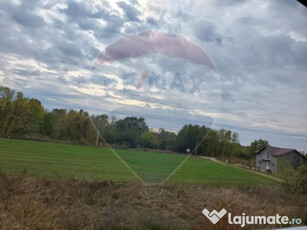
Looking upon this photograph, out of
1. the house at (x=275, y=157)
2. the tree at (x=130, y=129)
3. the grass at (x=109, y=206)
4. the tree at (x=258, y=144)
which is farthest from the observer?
the tree at (x=258, y=144)

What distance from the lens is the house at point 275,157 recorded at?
7980 mm

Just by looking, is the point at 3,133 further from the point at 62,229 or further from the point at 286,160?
the point at 62,229

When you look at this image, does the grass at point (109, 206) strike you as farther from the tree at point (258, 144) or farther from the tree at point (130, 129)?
the tree at point (258, 144)

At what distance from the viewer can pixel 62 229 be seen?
2.77m

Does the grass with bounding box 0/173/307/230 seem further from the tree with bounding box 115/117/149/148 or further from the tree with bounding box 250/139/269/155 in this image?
the tree with bounding box 250/139/269/155

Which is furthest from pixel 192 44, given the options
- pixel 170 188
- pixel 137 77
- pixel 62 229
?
pixel 170 188

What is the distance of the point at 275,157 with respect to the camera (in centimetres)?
912

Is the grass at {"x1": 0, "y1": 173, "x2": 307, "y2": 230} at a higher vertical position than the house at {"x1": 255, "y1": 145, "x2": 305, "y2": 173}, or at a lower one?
lower

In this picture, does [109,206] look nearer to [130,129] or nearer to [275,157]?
[130,129]

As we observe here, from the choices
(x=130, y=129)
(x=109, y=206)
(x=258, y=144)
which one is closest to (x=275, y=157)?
(x=258, y=144)

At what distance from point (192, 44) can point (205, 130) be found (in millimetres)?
1109

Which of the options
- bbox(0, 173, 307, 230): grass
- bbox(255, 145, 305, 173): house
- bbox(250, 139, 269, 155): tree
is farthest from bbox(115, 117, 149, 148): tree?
bbox(255, 145, 305, 173): house

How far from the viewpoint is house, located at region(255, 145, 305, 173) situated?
7980mm

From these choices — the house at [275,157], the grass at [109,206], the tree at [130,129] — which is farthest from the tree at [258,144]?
the tree at [130,129]
